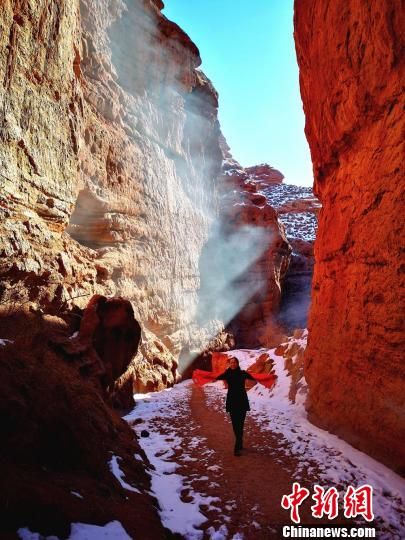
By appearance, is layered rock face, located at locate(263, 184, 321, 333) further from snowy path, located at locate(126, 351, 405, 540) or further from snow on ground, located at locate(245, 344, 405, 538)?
snowy path, located at locate(126, 351, 405, 540)

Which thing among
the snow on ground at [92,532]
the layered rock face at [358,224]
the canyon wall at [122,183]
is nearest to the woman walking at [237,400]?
the layered rock face at [358,224]

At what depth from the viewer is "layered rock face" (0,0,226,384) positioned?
10000mm

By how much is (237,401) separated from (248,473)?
4.52 ft

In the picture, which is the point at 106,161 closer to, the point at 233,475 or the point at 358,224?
the point at 358,224

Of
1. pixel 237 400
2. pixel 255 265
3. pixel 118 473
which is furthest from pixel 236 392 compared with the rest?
pixel 255 265

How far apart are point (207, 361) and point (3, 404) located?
24.9 meters

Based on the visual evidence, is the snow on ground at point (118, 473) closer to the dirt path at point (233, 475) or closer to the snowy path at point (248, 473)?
the snowy path at point (248, 473)

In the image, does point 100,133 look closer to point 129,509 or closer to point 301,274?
point 129,509

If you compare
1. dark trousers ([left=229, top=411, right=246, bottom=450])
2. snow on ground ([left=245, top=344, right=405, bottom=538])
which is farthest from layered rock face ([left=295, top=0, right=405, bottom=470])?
dark trousers ([left=229, top=411, right=246, bottom=450])

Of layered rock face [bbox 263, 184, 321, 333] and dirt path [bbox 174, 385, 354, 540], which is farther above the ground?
layered rock face [bbox 263, 184, 321, 333]

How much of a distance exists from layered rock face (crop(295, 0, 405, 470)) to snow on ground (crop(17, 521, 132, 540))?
15.3ft

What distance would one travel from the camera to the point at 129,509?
3.71 meters

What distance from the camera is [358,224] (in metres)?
7.53

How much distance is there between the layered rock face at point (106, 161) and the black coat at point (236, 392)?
6.21 m
